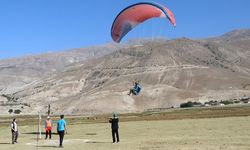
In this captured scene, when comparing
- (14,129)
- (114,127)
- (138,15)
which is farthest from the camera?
(14,129)

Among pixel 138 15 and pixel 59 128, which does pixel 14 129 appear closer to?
pixel 59 128

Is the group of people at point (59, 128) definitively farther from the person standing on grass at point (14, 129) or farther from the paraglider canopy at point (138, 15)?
the paraglider canopy at point (138, 15)

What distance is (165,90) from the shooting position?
173 meters

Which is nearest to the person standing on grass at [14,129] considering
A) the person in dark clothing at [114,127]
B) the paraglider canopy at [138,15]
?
the person in dark clothing at [114,127]

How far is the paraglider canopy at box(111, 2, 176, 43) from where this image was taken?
27.3 m

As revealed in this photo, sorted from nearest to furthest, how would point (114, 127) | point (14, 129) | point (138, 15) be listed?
1. point (138, 15)
2. point (114, 127)
3. point (14, 129)

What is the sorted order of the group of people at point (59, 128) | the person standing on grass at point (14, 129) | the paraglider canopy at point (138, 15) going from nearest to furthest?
the paraglider canopy at point (138, 15)
the group of people at point (59, 128)
the person standing on grass at point (14, 129)

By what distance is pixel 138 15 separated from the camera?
2808cm

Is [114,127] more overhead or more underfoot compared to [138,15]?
more underfoot

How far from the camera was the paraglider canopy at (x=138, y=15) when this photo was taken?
27.3 metres

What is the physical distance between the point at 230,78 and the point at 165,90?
39276 millimetres

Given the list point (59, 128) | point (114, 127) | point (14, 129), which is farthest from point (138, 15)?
point (14, 129)

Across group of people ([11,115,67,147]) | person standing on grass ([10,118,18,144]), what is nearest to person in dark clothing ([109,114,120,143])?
group of people ([11,115,67,147])

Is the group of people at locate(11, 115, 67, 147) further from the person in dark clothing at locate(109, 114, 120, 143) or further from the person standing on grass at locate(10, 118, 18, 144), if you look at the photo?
the person in dark clothing at locate(109, 114, 120, 143)
